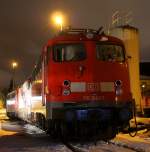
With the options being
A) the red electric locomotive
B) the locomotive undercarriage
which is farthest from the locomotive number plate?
the locomotive undercarriage

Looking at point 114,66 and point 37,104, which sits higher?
point 114,66

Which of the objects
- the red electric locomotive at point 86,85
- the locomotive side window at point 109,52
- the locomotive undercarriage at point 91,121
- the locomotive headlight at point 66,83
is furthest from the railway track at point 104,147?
the locomotive side window at point 109,52

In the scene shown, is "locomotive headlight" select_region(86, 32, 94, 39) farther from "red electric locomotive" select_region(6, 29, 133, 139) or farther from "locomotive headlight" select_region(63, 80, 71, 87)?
"locomotive headlight" select_region(63, 80, 71, 87)

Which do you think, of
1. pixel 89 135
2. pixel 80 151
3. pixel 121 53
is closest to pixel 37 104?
pixel 89 135

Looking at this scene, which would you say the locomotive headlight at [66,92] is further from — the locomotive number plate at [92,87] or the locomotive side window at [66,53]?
the locomotive side window at [66,53]

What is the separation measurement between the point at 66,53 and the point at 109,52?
4.99 feet

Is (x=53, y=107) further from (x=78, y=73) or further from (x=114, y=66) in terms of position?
(x=114, y=66)

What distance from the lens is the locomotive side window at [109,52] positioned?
15.7m

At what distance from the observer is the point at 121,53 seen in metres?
16.1

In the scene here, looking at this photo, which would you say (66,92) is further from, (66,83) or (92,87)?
(92,87)

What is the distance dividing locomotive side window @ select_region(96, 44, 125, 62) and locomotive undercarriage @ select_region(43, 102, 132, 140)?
5.38 feet

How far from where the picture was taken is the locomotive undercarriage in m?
14.9

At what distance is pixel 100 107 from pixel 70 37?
2.61 m

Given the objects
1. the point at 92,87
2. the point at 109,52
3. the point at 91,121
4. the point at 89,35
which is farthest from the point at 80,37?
the point at 91,121
